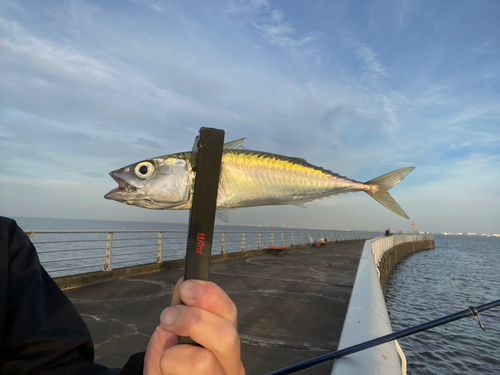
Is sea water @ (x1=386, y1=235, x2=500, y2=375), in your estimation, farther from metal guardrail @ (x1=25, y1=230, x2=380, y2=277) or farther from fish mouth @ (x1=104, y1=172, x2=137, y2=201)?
metal guardrail @ (x1=25, y1=230, x2=380, y2=277)

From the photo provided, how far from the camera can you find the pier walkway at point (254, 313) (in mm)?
4137

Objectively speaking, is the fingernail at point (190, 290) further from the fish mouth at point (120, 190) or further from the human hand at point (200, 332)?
the fish mouth at point (120, 190)

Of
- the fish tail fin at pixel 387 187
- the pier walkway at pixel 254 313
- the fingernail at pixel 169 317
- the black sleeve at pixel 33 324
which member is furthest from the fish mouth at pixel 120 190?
the pier walkway at pixel 254 313

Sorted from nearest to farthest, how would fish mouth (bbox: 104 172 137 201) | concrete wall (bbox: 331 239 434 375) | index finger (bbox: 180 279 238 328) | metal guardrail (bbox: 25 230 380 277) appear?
fish mouth (bbox: 104 172 137 201) → index finger (bbox: 180 279 238 328) → concrete wall (bbox: 331 239 434 375) → metal guardrail (bbox: 25 230 380 277)

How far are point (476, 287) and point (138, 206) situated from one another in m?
26.6

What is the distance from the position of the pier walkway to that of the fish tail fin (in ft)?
11.3

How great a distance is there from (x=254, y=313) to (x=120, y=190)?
580cm

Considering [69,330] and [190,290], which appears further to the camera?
[69,330]

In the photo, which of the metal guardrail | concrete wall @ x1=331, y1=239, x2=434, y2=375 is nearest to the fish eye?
concrete wall @ x1=331, y1=239, x2=434, y2=375

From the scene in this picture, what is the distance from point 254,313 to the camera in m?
5.89

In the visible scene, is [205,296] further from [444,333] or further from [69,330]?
[444,333]

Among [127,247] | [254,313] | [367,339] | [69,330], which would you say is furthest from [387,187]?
[127,247]

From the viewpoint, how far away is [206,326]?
2.64 feet

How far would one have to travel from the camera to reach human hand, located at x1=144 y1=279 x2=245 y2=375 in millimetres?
788
